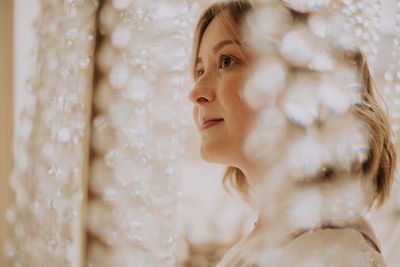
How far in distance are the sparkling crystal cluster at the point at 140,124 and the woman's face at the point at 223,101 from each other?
0.33 feet

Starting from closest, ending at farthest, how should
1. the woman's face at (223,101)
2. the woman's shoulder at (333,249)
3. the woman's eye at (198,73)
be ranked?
the woman's shoulder at (333,249), the woman's face at (223,101), the woman's eye at (198,73)

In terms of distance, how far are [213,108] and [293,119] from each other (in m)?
0.15

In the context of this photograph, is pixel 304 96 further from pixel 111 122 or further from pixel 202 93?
pixel 111 122

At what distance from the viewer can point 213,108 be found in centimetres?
60

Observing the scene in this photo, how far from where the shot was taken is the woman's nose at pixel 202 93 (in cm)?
60

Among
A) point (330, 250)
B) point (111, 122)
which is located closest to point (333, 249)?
point (330, 250)

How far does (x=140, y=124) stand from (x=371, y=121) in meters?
0.44

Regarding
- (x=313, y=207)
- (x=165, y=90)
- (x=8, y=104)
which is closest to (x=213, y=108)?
(x=165, y=90)

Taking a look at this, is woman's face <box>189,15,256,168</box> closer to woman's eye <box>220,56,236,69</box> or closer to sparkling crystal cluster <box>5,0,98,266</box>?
woman's eye <box>220,56,236,69</box>

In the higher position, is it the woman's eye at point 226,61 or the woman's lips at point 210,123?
the woman's eye at point 226,61

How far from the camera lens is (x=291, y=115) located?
593 mm

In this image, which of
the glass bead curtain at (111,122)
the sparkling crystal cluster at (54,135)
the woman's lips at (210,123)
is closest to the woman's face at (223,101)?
the woman's lips at (210,123)

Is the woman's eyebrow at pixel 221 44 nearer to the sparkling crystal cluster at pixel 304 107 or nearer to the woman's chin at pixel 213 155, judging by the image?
the sparkling crystal cluster at pixel 304 107

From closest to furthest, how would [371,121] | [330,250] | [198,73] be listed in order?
[330,250], [371,121], [198,73]
